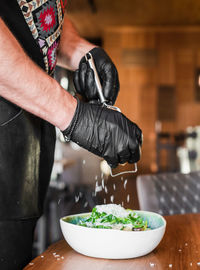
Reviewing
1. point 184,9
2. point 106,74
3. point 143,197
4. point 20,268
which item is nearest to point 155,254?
point 20,268

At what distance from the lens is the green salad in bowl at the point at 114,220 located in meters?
0.77

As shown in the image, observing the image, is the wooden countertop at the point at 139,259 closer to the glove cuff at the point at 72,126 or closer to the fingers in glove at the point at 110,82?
the glove cuff at the point at 72,126

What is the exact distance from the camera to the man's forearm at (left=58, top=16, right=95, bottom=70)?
3.84ft

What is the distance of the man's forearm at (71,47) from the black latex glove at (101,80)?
0.09 metres

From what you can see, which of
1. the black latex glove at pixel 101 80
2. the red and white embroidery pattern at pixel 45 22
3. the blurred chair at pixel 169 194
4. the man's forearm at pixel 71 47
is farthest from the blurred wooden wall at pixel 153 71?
the red and white embroidery pattern at pixel 45 22

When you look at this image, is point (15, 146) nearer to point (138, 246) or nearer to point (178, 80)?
point (138, 246)

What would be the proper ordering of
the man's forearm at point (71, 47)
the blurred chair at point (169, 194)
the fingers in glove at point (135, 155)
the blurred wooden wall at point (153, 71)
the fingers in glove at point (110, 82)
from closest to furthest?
the fingers in glove at point (135, 155)
the fingers in glove at point (110, 82)
the man's forearm at point (71, 47)
the blurred chair at point (169, 194)
the blurred wooden wall at point (153, 71)

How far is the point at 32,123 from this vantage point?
89 cm

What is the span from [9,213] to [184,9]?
6.63m

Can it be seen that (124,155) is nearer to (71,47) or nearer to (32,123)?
(32,123)

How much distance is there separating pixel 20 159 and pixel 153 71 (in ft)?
25.9

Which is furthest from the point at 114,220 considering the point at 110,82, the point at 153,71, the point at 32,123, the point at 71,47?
the point at 153,71

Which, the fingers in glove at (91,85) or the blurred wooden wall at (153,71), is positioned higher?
the blurred wooden wall at (153,71)

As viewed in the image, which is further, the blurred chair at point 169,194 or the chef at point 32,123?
the blurred chair at point 169,194
